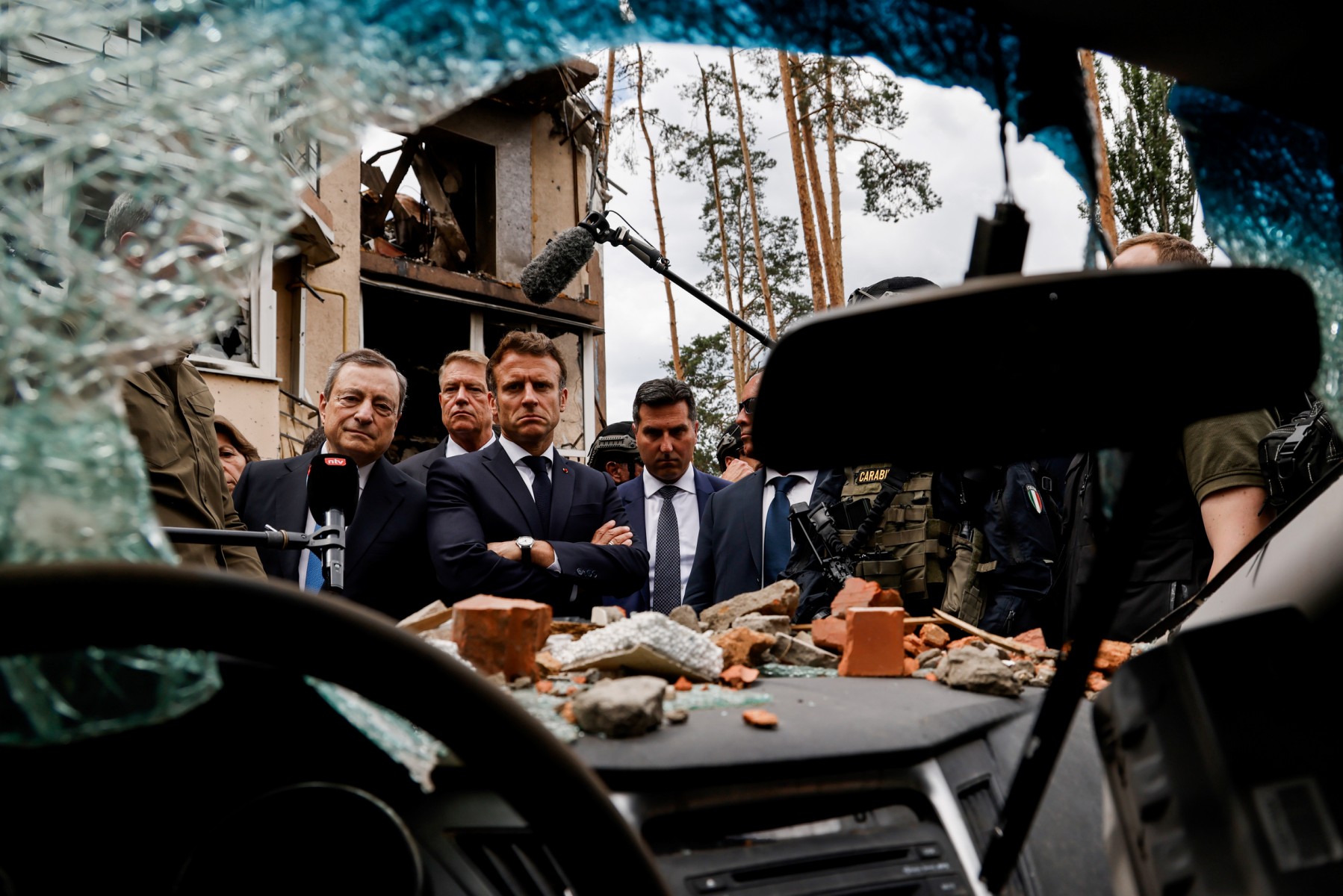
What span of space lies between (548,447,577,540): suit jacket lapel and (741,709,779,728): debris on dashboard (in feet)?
11.0

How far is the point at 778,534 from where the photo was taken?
15.8 feet

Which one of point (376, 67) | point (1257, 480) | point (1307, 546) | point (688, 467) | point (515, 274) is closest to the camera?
point (376, 67)

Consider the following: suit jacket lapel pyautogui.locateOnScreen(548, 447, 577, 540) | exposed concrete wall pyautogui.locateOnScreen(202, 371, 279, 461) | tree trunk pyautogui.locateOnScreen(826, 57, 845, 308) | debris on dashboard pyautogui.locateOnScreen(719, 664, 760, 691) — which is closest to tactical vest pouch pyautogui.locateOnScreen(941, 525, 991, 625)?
suit jacket lapel pyautogui.locateOnScreen(548, 447, 577, 540)

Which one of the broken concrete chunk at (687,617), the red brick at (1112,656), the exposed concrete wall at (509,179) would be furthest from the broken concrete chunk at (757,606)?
the exposed concrete wall at (509,179)

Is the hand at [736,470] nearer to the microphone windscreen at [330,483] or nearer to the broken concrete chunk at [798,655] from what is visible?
the microphone windscreen at [330,483]

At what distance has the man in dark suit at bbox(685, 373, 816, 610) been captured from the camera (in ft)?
15.5

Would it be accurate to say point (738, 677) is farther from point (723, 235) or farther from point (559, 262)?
point (723, 235)

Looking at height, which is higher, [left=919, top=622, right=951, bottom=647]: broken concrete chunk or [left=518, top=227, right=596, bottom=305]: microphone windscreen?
[left=518, top=227, right=596, bottom=305]: microphone windscreen

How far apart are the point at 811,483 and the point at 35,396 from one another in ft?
14.1

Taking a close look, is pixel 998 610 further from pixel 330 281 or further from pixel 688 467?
pixel 330 281

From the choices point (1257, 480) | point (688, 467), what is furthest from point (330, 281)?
point (1257, 480)

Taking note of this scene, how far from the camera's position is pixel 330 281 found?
1638 centimetres

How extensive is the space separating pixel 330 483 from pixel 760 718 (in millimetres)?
1623

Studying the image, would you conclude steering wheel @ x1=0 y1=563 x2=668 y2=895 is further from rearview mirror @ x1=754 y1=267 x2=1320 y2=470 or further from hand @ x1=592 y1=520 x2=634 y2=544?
hand @ x1=592 y1=520 x2=634 y2=544
